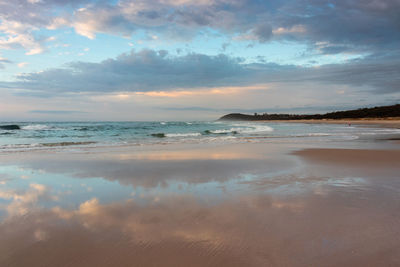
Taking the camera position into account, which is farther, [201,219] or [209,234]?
[201,219]

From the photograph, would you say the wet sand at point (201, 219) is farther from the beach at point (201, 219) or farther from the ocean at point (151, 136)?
the ocean at point (151, 136)

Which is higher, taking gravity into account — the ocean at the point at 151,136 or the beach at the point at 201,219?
the ocean at the point at 151,136

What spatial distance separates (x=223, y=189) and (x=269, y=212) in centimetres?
128


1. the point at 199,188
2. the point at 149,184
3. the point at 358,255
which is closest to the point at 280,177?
the point at 199,188

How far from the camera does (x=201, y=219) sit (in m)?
3.18

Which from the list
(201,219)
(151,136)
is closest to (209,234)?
(201,219)

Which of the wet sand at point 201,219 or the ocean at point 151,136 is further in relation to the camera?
the ocean at point 151,136

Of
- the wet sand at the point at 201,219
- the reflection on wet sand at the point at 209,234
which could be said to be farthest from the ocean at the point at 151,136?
the reflection on wet sand at the point at 209,234

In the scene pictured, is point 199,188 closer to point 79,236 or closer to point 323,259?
point 79,236

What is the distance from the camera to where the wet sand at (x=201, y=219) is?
2.37m

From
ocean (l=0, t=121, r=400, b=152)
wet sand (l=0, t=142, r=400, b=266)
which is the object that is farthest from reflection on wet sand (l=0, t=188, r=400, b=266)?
ocean (l=0, t=121, r=400, b=152)

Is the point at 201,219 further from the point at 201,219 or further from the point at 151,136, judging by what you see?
the point at 151,136

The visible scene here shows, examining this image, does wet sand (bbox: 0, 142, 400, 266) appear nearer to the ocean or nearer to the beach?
the beach

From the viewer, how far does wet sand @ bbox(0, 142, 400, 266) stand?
2.37 metres
